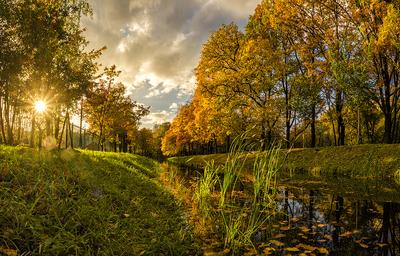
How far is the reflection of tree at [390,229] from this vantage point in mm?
5293

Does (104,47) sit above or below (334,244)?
above

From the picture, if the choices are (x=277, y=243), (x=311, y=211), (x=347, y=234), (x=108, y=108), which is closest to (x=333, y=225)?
(x=347, y=234)

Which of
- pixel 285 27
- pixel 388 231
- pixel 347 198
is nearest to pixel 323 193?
pixel 347 198

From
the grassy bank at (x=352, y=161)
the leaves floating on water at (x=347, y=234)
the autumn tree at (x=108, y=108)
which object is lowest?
the leaves floating on water at (x=347, y=234)

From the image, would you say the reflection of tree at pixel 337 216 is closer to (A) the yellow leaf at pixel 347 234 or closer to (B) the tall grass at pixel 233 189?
A: (A) the yellow leaf at pixel 347 234

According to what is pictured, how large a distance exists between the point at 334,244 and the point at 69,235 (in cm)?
460

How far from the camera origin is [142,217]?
→ 6.36 meters

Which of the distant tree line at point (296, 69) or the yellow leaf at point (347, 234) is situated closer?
the yellow leaf at point (347, 234)

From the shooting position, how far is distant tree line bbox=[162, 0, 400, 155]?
2078 cm

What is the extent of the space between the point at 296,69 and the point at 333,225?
A: 24.6 metres

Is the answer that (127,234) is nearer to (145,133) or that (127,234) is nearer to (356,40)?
(356,40)

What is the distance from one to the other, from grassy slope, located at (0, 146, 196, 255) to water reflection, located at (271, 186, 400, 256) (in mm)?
2419

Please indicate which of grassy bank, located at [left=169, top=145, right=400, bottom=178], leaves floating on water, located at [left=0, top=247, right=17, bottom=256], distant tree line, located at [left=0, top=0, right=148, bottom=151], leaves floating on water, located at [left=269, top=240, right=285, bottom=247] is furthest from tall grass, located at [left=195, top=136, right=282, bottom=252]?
distant tree line, located at [left=0, top=0, right=148, bottom=151]

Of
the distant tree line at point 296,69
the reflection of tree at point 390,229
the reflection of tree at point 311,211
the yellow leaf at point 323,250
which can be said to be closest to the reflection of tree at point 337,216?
the yellow leaf at point 323,250
